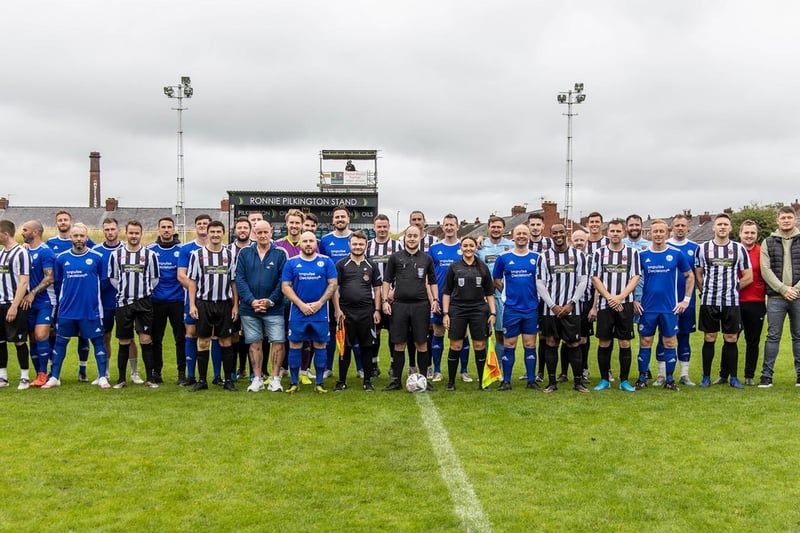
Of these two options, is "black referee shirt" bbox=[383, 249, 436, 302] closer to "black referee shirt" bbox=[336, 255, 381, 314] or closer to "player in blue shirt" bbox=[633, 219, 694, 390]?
"black referee shirt" bbox=[336, 255, 381, 314]

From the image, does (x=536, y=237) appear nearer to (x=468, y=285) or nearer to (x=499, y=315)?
(x=499, y=315)

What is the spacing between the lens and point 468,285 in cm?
693

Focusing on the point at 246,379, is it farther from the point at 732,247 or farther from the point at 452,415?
the point at 732,247

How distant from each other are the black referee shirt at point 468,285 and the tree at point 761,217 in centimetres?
3831

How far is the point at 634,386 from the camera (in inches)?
288

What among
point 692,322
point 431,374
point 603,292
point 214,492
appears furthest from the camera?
point 431,374

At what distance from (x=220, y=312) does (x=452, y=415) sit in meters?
2.77

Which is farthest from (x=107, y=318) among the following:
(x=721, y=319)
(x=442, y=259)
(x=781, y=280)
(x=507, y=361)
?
(x=781, y=280)

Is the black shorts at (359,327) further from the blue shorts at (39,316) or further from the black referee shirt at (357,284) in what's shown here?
the blue shorts at (39,316)

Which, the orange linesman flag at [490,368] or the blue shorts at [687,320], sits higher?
the blue shorts at [687,320]

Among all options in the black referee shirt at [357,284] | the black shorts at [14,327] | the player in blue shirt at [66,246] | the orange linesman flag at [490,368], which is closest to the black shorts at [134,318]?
the player in blue shirt at [66,246]

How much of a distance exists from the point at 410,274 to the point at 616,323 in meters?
2.29

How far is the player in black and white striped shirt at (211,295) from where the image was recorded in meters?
6.95

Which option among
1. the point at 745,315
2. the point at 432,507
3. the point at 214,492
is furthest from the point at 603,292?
the point at 214,492
